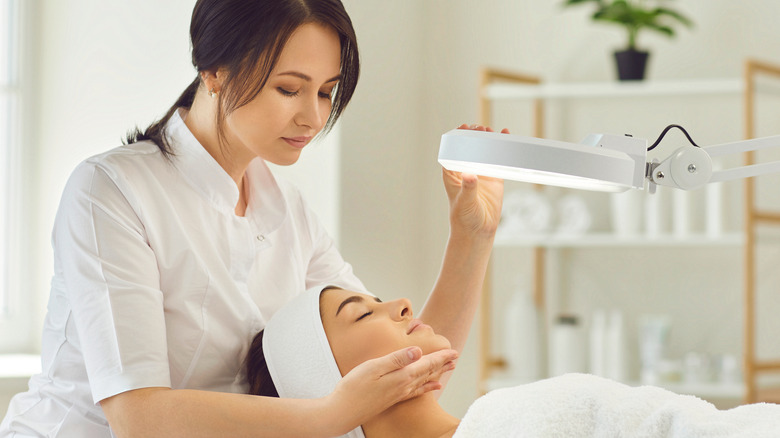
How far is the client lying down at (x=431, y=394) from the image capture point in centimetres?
97

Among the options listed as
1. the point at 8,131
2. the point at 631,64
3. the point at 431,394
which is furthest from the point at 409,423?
the point at 631,64

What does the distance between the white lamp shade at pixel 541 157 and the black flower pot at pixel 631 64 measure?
209cm

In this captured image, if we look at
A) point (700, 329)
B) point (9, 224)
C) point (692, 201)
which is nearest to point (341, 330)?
point (9, 224)

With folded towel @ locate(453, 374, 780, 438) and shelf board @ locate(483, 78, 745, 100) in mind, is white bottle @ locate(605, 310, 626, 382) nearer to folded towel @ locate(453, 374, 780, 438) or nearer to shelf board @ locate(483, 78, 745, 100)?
shelf board @ locate(483, 78, 745, 100)

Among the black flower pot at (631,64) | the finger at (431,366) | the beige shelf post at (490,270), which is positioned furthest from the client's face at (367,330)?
the black flower pot at (631,64)

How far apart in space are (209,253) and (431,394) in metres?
0.41

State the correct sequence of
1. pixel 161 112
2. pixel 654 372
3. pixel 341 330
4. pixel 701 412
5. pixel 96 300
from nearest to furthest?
pixel 701 412 < pixel 96 300 < pixel 341 330 < pixel 161 112 < pixel 654 372

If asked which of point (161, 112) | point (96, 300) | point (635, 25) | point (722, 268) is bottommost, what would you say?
point (722, 268)

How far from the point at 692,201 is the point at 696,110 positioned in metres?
0.38

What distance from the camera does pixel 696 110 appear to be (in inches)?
118

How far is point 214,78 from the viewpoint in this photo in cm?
133

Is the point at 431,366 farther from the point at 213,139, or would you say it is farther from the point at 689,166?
the point at 213,139

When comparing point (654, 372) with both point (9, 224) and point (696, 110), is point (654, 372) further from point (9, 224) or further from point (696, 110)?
point (9, 224)

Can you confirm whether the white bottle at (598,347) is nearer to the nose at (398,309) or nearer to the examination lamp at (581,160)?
the nose at (398,309)
